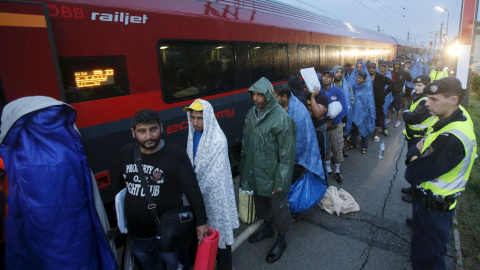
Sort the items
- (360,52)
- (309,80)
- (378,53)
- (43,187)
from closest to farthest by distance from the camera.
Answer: (43,187), (309,80), (360,52), (378,53)

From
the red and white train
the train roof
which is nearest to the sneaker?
the red and white train

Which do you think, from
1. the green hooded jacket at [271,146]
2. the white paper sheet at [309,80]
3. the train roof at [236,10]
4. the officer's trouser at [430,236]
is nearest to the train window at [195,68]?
the train roof at [236,10]

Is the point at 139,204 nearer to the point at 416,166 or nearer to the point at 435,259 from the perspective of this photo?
the point at 416,166

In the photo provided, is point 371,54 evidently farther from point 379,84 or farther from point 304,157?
point 304,157

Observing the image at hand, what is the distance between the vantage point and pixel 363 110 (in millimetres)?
5789

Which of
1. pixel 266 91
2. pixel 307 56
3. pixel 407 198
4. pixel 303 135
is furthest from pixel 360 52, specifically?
pixel 266 91

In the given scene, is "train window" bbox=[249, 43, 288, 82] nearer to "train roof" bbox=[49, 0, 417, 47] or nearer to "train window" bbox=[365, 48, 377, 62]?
"train roof" bbox=[49, 0, 417, 47]

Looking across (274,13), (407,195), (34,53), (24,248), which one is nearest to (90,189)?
(24,248)

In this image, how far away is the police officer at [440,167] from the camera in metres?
1.91

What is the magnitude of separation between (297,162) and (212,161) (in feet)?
4.24

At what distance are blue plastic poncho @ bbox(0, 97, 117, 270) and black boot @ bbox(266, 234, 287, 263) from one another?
172 cm

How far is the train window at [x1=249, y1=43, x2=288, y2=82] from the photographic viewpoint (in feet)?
16.4

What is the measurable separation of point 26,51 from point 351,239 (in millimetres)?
3462

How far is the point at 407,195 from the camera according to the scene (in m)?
3.94
